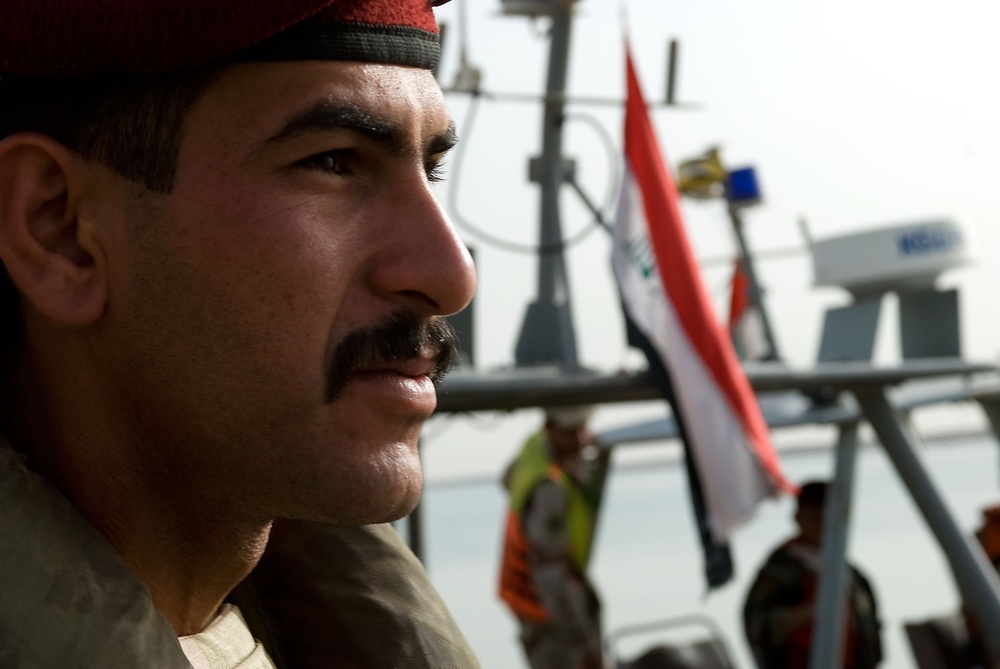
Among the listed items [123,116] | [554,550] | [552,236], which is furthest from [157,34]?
[554,550]

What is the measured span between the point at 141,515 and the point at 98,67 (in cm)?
41

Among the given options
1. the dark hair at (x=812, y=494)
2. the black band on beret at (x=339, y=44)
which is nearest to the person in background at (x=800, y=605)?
the dark hair at (x=812, y=494)

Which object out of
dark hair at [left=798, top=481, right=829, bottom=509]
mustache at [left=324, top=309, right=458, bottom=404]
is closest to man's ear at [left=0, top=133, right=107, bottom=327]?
mustache at [left=324, top=309, right=458, bottom=404]

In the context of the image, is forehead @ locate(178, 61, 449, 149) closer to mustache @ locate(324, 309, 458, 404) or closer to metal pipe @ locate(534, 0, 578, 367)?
mustache @ locate(324, 309, 458, 404)

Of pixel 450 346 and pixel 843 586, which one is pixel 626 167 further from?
pixel 450 346

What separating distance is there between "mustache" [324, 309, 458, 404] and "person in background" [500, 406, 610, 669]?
5.29 meters

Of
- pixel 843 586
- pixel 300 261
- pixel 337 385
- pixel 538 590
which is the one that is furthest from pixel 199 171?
pixel 538 590

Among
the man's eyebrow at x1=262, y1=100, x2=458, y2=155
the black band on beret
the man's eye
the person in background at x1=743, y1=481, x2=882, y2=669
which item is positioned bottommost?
the person in background at x1=743, y1=481, x2=882, y2=669

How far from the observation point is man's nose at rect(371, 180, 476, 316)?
1.15 meters

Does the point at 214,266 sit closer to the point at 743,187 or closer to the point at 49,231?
the point at 49,231

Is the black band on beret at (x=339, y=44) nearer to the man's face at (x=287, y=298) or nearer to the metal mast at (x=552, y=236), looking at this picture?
the man's face at (x=287, y=298)

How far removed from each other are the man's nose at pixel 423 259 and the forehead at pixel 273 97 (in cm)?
8

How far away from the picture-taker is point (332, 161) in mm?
1167

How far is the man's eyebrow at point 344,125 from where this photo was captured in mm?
1143
